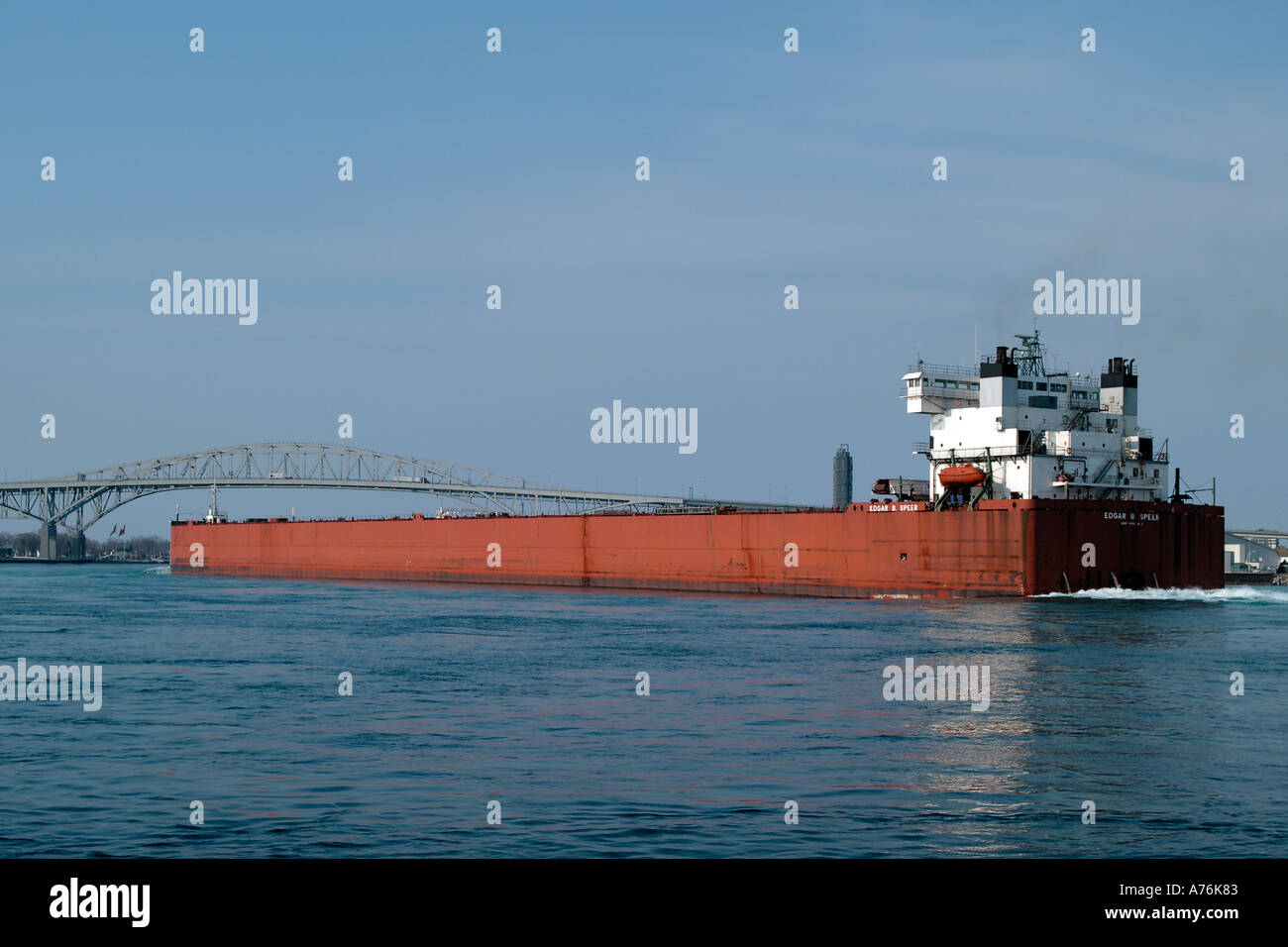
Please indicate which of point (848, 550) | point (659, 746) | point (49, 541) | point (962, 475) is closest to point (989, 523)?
point (962, 475)

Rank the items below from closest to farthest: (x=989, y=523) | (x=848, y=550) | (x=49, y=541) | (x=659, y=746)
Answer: (x=659, y=746)
(x=989, y=523)
(x=848, y=550)
(x=49, y=541)

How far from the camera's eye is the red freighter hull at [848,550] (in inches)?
1570

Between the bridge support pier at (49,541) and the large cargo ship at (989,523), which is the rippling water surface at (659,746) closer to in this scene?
the large cargo ship at (989,523)

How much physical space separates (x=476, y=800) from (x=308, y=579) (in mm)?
67119

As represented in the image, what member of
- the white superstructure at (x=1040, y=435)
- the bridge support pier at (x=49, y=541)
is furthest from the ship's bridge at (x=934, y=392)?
the bridge support pier at (x=49, y=541)

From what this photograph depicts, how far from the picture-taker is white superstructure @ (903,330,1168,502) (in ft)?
140

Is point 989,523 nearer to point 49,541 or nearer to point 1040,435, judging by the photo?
point 1040,435

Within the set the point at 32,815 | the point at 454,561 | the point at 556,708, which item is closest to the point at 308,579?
the point at 454,561

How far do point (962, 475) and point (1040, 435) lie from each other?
140 inches

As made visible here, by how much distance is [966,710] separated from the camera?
1855 cm

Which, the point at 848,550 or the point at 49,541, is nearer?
the point at 848,550

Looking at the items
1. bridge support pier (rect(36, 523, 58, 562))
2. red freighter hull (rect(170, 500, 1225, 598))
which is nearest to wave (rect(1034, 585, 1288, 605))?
red freighter hull (rect(170, 500, 1225, 598))

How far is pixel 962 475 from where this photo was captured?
139ft

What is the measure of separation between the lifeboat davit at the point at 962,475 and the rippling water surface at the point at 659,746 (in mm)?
10378
